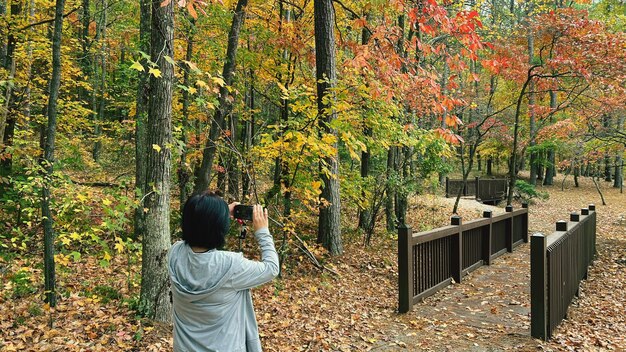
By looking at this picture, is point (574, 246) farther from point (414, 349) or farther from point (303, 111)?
point (303, 111)

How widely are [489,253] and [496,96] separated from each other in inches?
951

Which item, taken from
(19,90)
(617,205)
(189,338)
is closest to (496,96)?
(617,205)

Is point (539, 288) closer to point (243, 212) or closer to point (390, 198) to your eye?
point (243, 212)

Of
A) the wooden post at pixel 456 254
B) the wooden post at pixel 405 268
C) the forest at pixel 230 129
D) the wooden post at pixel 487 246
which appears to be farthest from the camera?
the wooden post at pixel 487 246

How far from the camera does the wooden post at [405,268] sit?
559 cm

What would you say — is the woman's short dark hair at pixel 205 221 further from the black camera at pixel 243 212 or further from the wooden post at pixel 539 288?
the wooden post at pixel 539 288

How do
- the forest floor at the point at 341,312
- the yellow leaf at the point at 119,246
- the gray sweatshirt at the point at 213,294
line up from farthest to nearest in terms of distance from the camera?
the forest floor at the point at 341,312, the yellow leaf at the point at 119,246, the gray sweatshirt at the point at 213,294

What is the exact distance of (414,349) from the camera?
14.9 feet

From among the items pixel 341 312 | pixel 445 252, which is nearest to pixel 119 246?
pixel 341 312

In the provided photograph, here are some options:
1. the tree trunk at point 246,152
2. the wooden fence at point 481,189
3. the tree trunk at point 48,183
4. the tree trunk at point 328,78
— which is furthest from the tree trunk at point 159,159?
the wooden fence at point 481,189

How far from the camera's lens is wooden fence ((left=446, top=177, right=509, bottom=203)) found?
22.9 metres

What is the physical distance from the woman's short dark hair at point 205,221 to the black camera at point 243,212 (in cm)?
27

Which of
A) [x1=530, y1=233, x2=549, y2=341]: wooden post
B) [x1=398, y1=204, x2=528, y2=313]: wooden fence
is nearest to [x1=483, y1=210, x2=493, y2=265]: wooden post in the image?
[x1=398, y1=204, x2=528, y2=313]: wooden fence

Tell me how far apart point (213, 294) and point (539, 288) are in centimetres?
413
